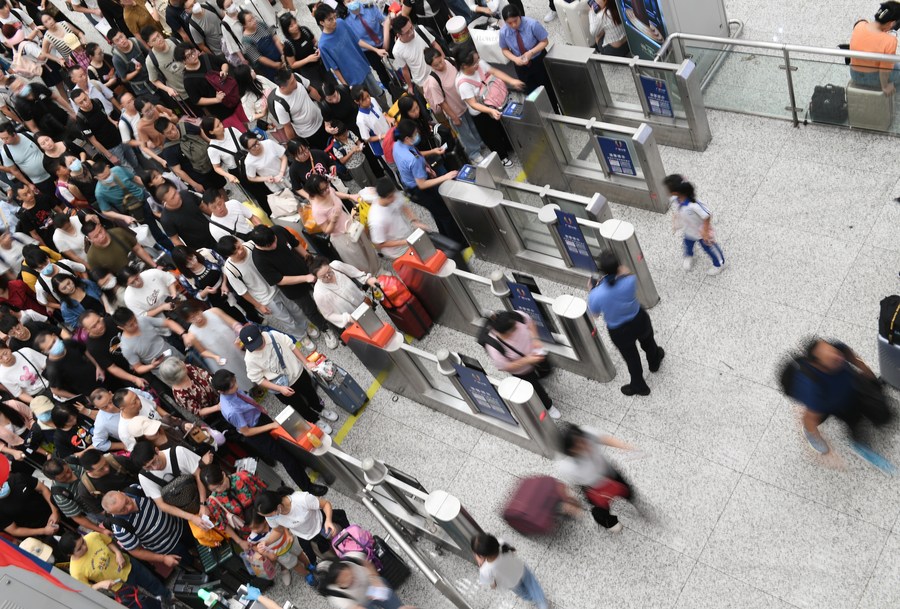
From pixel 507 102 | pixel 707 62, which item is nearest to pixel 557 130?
pixel 507 102

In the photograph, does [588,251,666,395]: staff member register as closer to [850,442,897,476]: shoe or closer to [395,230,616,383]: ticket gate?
[395,230,616,383]: ticket gate

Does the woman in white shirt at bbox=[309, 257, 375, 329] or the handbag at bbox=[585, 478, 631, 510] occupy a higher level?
the woman in white shirt at bbox=[309, 257, 375, 329]

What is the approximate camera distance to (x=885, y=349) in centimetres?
623

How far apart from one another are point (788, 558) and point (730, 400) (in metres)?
1.43

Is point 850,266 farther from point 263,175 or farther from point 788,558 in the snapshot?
point 263,175

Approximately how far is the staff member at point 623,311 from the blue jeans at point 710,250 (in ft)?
3.80

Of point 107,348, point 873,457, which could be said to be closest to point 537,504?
point 873,457

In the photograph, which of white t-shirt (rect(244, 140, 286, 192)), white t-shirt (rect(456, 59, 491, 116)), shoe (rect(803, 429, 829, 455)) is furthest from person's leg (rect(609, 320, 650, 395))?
white t-shirt (rect(244, 140, 286, 192))

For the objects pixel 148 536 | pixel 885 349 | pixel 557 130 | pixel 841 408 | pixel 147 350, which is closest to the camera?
pixel 841 408

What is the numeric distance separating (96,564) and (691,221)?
18.8ft

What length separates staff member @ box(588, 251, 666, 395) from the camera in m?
6.51

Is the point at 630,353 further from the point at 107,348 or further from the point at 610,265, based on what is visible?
the point at 107,348

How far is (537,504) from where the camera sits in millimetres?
6281

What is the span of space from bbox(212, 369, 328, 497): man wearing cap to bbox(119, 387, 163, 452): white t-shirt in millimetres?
606
